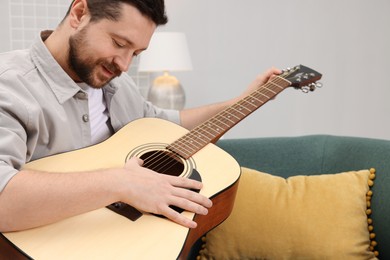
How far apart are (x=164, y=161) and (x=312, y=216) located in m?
0.51

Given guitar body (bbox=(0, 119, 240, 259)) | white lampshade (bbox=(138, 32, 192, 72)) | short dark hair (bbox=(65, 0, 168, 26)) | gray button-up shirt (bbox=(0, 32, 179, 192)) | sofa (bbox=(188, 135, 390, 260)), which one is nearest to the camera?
guitar body (bbox=(0, 119, 240, 259))

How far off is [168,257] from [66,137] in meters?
0.49

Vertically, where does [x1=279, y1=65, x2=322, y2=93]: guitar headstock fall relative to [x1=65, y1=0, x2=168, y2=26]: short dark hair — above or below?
below

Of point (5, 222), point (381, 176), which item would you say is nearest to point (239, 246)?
point (381, 176)

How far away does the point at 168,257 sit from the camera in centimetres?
95

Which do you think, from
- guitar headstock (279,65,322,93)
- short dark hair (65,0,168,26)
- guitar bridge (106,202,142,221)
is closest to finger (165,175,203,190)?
guitar bridge (106,202,142,221)

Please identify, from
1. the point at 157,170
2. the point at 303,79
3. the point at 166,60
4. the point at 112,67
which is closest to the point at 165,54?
the point at 166,60

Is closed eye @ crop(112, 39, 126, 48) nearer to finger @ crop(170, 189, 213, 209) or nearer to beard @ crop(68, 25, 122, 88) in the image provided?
beard @ crop(68, 25, 122, 88)

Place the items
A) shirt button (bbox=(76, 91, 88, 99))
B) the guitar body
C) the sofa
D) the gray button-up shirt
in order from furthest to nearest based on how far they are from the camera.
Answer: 1. the sofa
2. shirt button (bbox=(76, 91, 88, 99))
3. the gray button-up shirt
4. the guitar body

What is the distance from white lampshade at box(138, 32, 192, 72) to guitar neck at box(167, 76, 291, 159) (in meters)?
1.26

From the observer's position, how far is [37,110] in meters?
1.15

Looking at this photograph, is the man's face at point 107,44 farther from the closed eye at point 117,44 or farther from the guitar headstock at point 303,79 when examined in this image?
the guitar headstock at point 303,79

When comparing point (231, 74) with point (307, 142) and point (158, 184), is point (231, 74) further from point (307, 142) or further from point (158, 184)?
point (158, 184)

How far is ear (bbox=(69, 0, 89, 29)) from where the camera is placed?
1.28m
